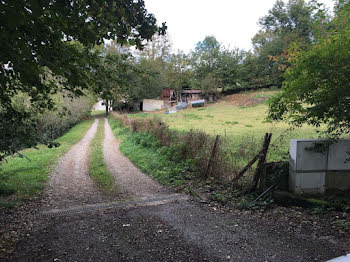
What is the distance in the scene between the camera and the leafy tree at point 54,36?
10.1ft

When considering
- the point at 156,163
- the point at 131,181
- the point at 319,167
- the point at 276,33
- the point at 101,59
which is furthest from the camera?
the point at 276,33

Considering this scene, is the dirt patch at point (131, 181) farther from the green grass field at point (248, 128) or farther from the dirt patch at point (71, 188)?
the green grass field at point (248, 128)

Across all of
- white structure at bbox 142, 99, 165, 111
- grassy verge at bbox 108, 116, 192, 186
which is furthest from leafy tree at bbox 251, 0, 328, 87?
grassy verge at bbox 108, 116, 192, 186

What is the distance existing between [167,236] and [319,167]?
148 inches

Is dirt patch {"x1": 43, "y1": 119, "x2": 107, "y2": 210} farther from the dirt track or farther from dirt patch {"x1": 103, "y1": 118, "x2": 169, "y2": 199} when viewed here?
dirt patch {"x1": 103, "y1": 118, "x2": 169, "y2": 199}

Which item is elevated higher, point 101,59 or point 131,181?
point 101,59

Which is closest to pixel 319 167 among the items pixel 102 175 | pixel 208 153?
pixel 208 153

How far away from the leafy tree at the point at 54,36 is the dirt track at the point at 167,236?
1.97 meters

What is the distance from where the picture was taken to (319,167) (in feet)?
18.6

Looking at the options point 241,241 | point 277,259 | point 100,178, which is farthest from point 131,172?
point 277,259

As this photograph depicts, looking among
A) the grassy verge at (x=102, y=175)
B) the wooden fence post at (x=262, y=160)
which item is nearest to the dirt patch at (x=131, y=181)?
the grassy verge at (x=102, y=175)

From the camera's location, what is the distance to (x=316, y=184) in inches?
225

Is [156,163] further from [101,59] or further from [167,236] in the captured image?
[167,236]

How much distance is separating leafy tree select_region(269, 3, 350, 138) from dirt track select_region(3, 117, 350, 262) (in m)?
2.32
